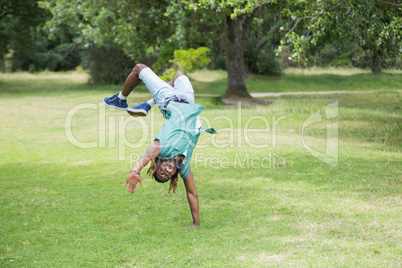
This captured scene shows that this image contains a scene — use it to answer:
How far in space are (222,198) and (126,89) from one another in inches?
95.5

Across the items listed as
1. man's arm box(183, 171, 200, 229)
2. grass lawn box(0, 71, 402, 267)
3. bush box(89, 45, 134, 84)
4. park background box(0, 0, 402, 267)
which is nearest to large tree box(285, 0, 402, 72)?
park background box(0, 0, 402, 267)

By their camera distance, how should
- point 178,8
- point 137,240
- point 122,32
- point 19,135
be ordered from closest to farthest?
1. point 137,240
2. point 19,135
3. point 178,8
4. point 122,32

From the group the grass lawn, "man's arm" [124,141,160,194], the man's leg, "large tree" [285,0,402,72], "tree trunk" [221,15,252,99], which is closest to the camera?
"man's arm" [124,141,160,194]

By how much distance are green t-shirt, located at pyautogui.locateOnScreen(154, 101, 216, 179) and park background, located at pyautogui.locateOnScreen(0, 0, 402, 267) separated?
3.63 ft

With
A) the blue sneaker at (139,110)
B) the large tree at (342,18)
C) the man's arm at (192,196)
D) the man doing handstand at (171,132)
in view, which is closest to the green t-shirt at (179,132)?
the man doing handstand at (171,132)

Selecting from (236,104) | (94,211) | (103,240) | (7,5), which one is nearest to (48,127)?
(236,104)

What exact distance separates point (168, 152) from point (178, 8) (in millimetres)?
13446

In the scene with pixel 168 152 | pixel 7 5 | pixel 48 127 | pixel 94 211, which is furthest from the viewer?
pixel 7 5

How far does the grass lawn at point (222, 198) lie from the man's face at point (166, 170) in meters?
0.88

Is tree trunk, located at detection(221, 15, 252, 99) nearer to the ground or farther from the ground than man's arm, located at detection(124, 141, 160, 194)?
farther from the ground

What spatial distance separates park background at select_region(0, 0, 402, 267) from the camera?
5.46 meters

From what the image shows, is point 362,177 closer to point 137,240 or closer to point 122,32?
point 137,240

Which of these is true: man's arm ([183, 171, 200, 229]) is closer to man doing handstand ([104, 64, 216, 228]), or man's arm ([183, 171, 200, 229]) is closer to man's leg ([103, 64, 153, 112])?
man doing handstand ([104, 64, 216, 228])

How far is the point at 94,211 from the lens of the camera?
23.7 feet
